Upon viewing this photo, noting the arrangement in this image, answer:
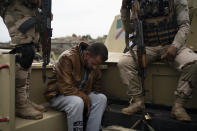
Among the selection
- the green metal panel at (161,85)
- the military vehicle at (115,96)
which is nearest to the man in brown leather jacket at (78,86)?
the military vehicle at (115,96)

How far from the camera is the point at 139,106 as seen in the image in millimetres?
2799

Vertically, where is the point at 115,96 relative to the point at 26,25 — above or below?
below

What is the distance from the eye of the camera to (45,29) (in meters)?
2.35

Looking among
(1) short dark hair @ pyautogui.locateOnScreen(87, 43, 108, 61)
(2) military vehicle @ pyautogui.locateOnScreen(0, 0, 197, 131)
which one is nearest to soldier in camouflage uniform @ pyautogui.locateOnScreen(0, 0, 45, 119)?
(2) military vehicle @ pyautogui.locateOnScreen(0, 0, 197, 131)

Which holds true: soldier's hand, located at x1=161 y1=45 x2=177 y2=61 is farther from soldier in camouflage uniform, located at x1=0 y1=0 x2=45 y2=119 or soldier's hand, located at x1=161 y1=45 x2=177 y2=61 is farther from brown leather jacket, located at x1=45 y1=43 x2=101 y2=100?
soldier in camouflage uniform, located at x1=0 y1=0 x2=45 y2=119

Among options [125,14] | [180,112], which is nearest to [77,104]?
[180,112]

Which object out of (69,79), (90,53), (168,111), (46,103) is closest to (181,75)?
(168,111)

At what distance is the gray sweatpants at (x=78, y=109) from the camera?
2.32m

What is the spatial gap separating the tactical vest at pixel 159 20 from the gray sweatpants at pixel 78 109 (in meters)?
0.94

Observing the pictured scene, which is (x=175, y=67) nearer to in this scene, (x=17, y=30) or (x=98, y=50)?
(x=98, y=50)

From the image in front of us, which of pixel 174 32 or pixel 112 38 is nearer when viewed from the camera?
pixel 174 32

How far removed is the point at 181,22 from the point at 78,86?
1.32 meters

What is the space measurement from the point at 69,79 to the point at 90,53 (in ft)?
1.00

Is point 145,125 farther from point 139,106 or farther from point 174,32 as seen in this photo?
point 174,32
